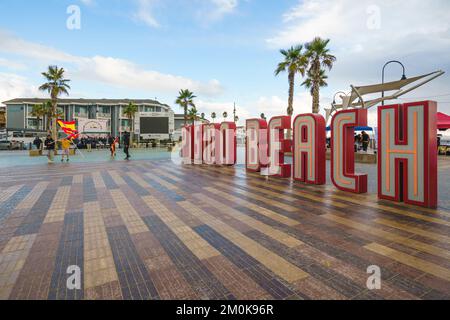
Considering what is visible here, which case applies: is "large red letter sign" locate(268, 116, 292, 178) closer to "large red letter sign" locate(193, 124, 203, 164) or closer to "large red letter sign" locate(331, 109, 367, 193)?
"large red letter sign" locate(331, 109, 367, 193)

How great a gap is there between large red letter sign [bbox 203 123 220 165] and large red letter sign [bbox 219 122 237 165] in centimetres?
35

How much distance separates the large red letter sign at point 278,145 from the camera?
10077 millimetres

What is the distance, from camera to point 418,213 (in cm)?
521

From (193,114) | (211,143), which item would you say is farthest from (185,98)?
(211,143)

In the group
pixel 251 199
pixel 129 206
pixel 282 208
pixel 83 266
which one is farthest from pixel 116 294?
pixel 251 199

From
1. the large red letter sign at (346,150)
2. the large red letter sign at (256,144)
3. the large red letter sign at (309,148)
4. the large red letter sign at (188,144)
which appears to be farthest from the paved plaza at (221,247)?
the large red letter sign at (188,144)

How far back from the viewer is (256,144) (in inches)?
456

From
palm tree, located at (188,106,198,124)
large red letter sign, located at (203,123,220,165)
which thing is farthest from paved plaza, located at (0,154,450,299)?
palm tree, located at (188,106,198,124)

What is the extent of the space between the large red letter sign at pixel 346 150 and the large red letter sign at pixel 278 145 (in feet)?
8.54

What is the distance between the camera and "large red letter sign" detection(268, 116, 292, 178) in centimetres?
1008

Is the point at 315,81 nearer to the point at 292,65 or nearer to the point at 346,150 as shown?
the point at 292,65

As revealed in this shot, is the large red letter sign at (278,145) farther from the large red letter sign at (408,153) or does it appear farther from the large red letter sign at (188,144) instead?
the large red letter sign at (188,144)

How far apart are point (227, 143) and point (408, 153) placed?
9499mm

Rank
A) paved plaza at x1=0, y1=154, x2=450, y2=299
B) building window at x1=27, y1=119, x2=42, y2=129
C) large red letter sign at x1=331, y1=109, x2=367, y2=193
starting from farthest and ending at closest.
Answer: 1. building window at x1=27, y1=119, x2=42, y2=129
2. large red letter sign at x1=331, y1=109, x2=367, y2=193
3. paved plaza at x1=0, y1=154, x2=450, y2=299
